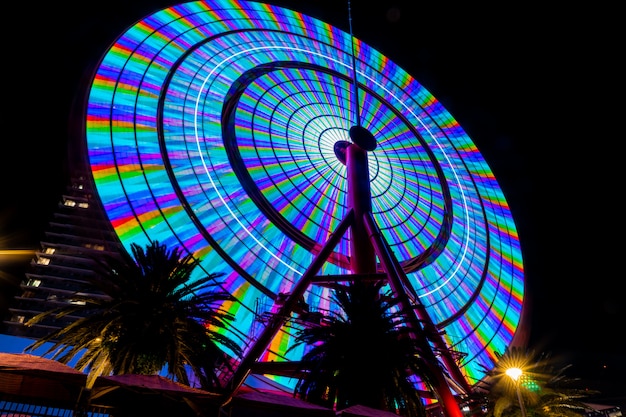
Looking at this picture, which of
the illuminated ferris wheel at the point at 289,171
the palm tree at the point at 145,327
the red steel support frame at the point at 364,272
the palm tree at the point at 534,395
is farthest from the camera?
the illuminated ferris wheel at the point at 289,171

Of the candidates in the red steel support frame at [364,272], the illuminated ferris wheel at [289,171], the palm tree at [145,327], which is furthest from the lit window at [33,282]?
the palm tree at [145,327]

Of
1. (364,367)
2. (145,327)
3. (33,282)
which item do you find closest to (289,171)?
(364,367)

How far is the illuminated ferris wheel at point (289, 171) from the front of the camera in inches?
795

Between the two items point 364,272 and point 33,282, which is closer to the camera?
point 364,272

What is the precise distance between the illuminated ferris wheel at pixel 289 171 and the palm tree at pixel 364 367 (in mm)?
3011

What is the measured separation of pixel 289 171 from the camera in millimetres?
25672

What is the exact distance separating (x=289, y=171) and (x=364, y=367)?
587 inches

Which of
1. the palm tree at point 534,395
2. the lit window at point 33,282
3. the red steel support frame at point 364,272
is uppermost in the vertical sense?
the lit window at point 33,282

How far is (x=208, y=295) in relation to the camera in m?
14.6

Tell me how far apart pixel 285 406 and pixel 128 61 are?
20285 millimetres

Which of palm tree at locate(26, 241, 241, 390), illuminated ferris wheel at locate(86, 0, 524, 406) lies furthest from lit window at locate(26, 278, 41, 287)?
palm tree at locate(26, 241, 241, 390)

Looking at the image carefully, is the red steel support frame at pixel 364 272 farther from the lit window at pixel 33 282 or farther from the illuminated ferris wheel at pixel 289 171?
the lit window at pixel 33 282

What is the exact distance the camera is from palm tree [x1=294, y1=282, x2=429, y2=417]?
12.9m

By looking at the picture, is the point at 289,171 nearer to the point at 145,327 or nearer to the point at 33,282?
the point at 145,327
